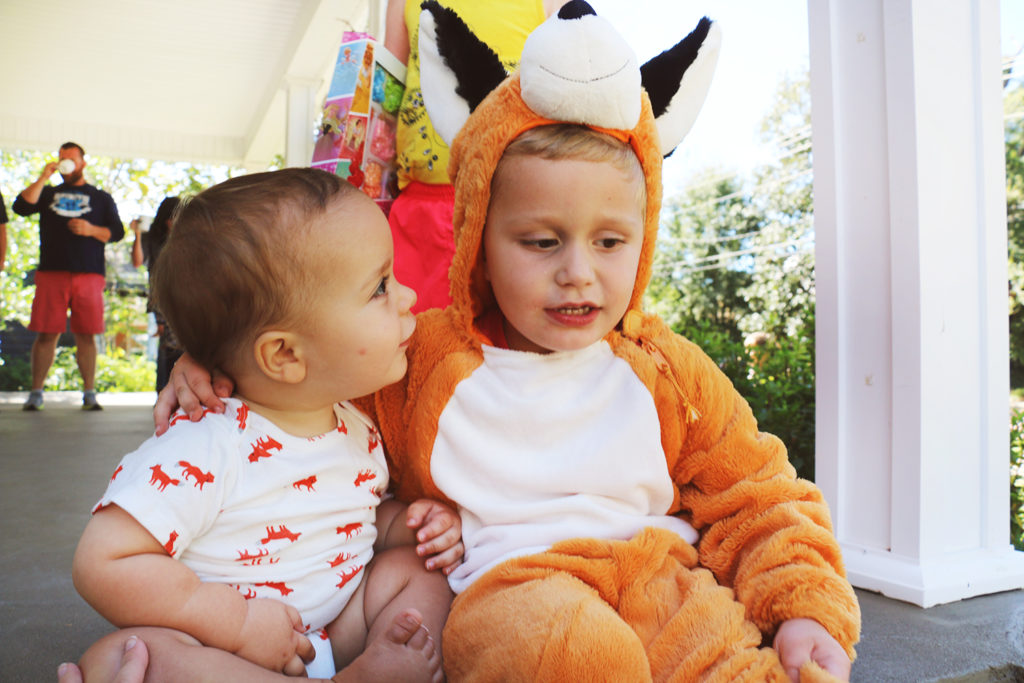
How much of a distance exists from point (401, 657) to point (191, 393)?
554mm

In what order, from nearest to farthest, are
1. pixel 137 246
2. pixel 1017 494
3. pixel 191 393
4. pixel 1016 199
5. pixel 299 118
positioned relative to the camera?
pixel 191 393
pixel 1017 494
pixel 299 118
pixel 137 246
pixel 1016 199

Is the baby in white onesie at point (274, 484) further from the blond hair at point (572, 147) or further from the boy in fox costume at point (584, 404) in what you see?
the blond hair at point (572, 147)

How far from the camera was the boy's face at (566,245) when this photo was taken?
128 centimetres

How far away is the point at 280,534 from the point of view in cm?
120

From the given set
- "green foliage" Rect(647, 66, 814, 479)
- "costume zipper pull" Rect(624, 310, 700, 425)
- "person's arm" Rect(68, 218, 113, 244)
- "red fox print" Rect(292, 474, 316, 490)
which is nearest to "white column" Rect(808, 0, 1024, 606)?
"costume zipper pull" Rect(624, 310, 700, 425)

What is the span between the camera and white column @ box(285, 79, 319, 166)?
679cm

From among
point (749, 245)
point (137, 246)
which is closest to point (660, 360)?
point (137, 246)

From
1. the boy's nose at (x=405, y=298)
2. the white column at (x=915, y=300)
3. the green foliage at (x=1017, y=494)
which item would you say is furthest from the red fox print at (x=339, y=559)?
the green foliage at (x=1017, y=494)

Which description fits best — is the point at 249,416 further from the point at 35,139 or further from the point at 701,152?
the point at 701,152

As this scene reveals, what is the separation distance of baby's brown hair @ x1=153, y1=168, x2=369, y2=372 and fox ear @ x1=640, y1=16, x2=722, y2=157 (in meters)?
0.71

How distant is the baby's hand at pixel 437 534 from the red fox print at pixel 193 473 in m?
0.38

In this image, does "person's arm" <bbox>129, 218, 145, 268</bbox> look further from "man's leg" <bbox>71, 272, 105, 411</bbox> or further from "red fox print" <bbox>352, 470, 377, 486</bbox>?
"red fox print" <bbox>352, 470, 377, 486</bbox>

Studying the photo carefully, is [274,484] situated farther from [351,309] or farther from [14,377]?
[14,377]

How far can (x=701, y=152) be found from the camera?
19.8 meters
